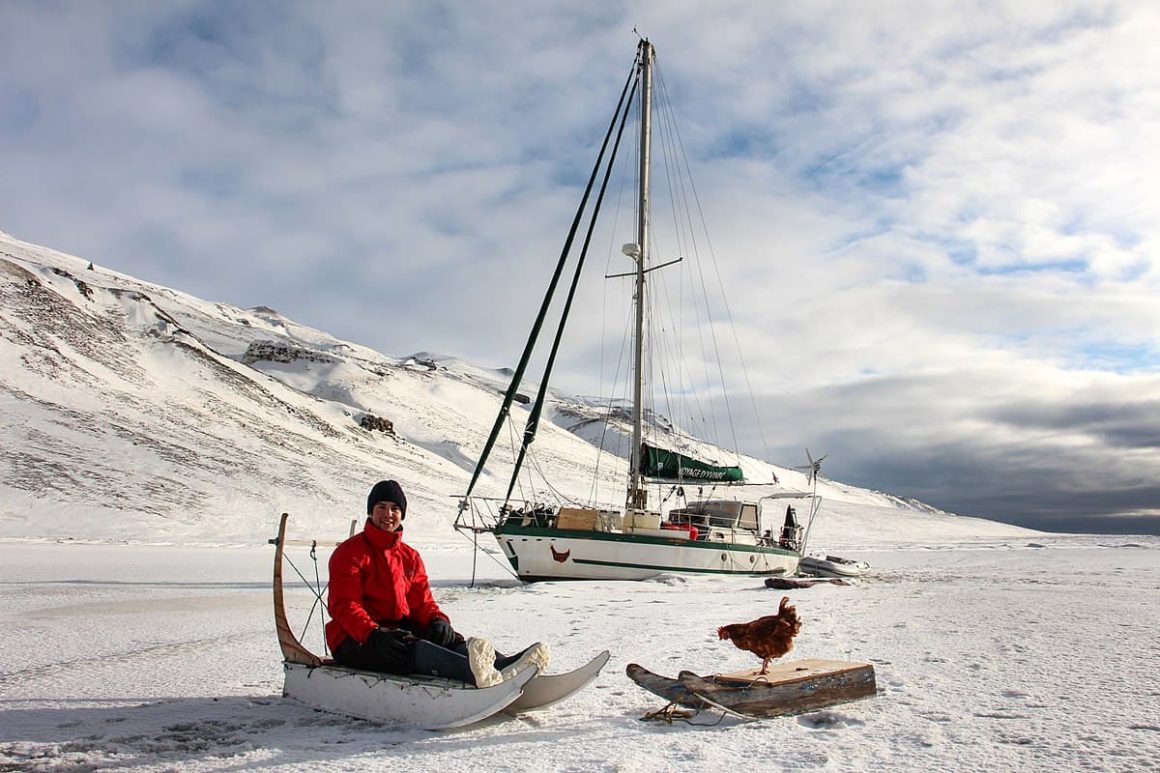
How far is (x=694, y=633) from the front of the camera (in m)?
10.6

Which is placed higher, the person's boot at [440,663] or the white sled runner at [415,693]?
the person's boot at [440,663]

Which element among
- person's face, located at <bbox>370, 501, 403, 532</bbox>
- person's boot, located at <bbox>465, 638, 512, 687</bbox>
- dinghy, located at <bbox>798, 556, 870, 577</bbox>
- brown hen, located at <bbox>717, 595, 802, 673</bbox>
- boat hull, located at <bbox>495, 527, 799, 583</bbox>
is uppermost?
person's face, located at <bbox>370, 501, 403, 532</bbox>

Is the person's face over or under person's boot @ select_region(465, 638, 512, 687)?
over

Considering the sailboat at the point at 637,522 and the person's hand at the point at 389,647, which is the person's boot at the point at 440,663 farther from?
the sailboat at the point at 637,522

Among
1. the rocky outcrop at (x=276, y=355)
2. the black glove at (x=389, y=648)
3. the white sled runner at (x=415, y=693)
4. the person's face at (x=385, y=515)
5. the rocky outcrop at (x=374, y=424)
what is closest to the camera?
the white sled runner at (x=415, y=693)

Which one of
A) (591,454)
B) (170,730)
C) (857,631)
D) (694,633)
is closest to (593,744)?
(170,730)

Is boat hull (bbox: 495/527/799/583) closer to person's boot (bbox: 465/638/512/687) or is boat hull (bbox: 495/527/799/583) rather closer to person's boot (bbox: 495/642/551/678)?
person's boot (bbox: 495/642/551/678)

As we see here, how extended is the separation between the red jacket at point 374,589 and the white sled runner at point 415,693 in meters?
0.32

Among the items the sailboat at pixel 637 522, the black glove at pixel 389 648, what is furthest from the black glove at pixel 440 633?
the sailboat at pixel 637 522

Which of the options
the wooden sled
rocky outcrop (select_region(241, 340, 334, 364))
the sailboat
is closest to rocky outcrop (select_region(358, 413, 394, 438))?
rocky outcrop (select_region(241, 340, 334, 364))

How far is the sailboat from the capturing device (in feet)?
65.7

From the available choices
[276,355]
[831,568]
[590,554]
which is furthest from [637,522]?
[276,355]

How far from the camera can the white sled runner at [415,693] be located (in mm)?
5555

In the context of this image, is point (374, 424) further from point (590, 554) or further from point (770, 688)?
point (770, 688)
